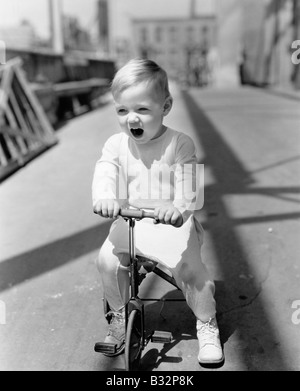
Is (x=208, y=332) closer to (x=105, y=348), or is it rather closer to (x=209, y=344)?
(x=209, y=344)

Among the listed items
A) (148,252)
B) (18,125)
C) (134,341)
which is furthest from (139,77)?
(18,125)

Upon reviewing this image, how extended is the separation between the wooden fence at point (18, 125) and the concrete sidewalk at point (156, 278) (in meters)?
0.29

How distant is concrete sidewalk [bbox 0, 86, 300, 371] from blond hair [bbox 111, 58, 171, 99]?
1.11 meters

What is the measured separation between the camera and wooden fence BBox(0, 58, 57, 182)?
6551 millimetres

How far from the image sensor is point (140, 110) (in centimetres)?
201

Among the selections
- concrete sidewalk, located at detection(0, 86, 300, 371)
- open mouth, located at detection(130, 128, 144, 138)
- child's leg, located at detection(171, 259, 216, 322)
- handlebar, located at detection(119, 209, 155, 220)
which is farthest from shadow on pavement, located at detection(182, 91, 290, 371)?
open mouth, located at detection(130, 128, 144, 138)

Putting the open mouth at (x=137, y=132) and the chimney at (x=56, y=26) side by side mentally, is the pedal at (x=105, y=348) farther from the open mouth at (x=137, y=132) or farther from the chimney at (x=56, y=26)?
the chimney at (x=56, y=26)

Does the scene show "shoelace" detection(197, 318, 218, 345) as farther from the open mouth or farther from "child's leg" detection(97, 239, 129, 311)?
the open mouth

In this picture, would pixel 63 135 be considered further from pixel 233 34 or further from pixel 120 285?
pixel 233 34

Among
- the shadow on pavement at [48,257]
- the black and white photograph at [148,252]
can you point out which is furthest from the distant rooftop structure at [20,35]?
the shadow on pavement at [48,257]

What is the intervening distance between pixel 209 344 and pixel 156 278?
91 cm

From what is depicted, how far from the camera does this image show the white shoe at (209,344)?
212 centimetres

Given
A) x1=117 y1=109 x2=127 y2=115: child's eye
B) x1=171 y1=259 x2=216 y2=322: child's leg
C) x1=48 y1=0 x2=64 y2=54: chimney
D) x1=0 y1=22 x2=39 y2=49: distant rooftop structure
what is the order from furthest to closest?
x1=48 y1=0 x2=64 y2=54: chimney, x1=0 y1=22 x2=39 y2=49: distant rooftop structure, x1=171 y1=259 x2=216 y2=322: child's leg, x1=117 y1=109 x2=127 y2=115: child's eye
